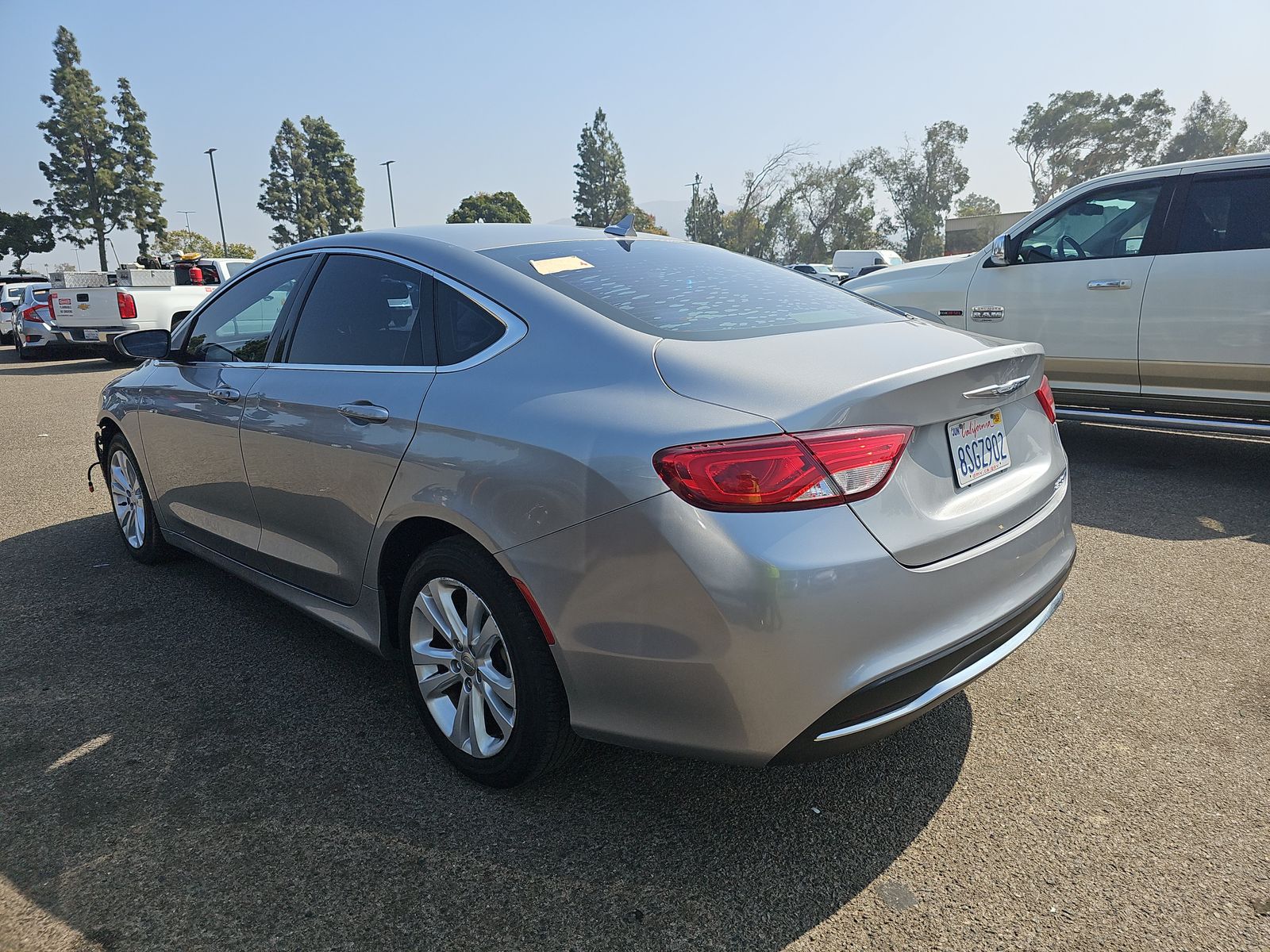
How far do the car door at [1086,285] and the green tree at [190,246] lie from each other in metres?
53.0

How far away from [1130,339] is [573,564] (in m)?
5.17

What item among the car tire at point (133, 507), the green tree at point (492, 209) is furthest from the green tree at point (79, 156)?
the car tire at point (133, 507)

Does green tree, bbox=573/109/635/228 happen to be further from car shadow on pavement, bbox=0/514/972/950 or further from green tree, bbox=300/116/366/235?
car shadow on pavement, bbox=0/514/972/950

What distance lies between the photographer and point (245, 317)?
12.3ft

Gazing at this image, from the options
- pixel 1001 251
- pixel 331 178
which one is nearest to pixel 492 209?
pixel 331 178

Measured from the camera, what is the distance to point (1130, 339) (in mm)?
5844

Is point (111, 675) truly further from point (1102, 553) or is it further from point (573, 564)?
point (1102, 553)

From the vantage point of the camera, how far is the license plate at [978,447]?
88.2 inches

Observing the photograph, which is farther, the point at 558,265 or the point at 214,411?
the point at 214,411

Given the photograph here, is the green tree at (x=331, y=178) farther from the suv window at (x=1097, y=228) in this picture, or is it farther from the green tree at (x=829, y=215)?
the suv window at (x=1097, y=228)

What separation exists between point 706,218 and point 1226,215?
188ft

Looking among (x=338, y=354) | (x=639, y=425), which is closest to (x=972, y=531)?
(x=639, y=425)

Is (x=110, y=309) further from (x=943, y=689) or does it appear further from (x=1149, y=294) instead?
(x=943, y=689)

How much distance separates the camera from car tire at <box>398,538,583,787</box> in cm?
231
